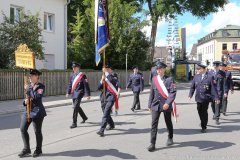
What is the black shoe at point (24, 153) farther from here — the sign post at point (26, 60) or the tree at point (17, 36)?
the tree at point (17, 36)

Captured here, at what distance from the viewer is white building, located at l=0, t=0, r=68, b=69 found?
86.0ft

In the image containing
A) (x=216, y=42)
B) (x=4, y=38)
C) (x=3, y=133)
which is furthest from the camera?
(x=216, y=42)

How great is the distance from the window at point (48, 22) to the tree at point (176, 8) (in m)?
12.3

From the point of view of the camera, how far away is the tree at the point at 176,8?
123 ft

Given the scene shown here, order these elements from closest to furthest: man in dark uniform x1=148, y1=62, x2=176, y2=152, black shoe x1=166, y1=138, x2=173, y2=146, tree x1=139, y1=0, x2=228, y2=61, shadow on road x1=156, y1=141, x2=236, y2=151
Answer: man in dark uniform x1=148, y1=62, x2=176, y2=152 → shadow on road x1=156, y1=141, x2=236, y2=151 → black shoe x1=166, y1=138, x2=173, y2=146 → tree x1=139, y1=0, x2=228, y2=61

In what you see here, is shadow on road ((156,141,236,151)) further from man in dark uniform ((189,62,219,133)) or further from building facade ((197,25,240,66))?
building facade ((197,25,240,66))

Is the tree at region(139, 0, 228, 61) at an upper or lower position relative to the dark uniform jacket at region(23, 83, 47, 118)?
upper

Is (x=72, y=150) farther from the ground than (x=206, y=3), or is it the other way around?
(x=206, y=3)

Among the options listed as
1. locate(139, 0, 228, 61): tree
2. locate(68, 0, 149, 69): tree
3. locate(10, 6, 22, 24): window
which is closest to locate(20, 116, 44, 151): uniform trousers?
locate(10, 6, 22, 24): window

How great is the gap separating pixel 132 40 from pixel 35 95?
23385 millimetres

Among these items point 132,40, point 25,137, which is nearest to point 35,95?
point 25,137

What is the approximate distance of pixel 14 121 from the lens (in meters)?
12.5

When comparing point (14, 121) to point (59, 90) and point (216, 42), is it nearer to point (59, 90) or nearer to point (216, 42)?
point (59, 90)

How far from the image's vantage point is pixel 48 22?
27.8 m
